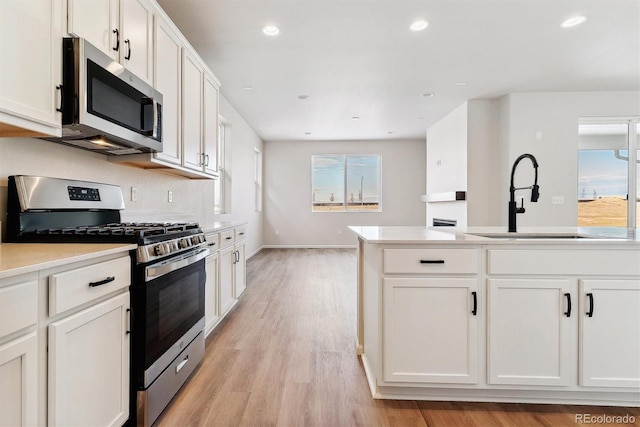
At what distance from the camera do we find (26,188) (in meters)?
1.45

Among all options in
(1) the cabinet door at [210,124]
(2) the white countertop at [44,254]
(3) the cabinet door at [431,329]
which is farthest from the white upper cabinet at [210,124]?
(3) the cabinet door at [431,329]

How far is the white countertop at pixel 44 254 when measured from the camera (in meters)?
0.90

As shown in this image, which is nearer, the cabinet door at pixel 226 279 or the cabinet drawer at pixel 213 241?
the cabinet drawer at pixel 213 241

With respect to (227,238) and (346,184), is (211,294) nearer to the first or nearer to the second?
(227,238)

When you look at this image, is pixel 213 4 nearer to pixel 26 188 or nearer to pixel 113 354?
pixel 26 188

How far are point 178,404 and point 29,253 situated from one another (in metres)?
1.10

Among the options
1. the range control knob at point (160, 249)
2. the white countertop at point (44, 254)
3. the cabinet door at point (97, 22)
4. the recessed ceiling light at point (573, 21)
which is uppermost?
the recessed ceiling light at point (573, 21)

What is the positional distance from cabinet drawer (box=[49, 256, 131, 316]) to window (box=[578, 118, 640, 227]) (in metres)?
5.85

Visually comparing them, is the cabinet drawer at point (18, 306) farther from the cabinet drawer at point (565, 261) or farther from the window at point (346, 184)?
the window at point (346, 184)

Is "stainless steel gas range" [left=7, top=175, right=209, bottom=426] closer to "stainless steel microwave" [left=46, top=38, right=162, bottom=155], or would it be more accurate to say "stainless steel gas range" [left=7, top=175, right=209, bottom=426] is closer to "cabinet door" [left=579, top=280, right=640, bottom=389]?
"stainless steel microwave" [left=46, top=38, right=162, bottom=155]

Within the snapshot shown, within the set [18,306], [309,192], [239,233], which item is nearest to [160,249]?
[18,306]

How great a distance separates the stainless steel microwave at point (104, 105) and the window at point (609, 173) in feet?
18.8

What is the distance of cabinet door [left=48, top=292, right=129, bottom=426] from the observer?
1.02 metres

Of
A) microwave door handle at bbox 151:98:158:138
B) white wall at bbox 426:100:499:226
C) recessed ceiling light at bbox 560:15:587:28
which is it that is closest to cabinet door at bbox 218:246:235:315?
microwave door handle at bbox 151:98:158:138
